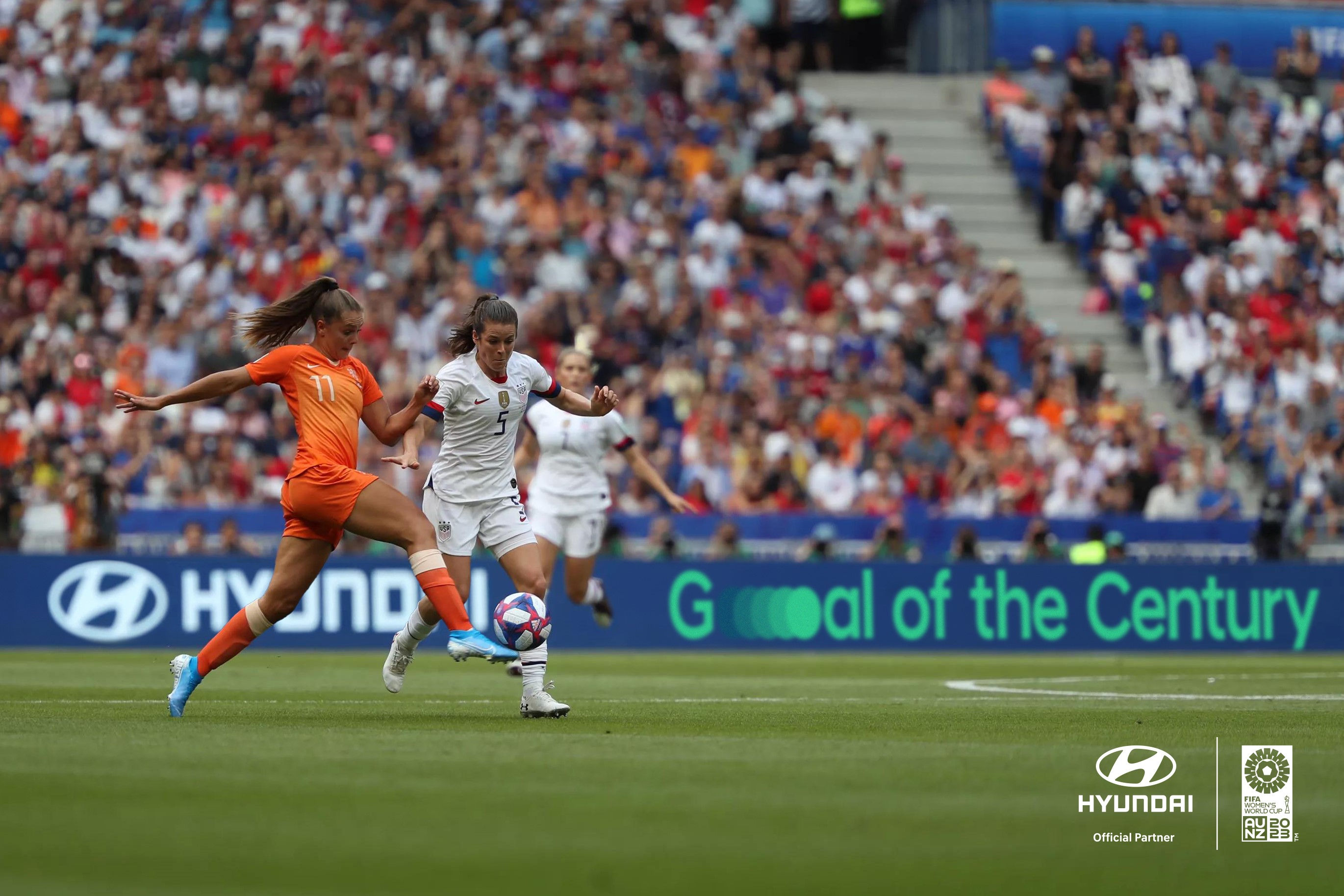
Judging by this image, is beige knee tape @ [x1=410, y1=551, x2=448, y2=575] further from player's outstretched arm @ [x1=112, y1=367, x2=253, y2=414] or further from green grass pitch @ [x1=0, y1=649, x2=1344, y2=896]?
player's outstretched arm @ [x1=112, y1=367, x2=253, y2=414]

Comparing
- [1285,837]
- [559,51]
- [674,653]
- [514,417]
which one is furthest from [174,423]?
[1285,837]

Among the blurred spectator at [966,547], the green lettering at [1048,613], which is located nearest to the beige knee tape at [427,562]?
the blurred spectator at [966,547]

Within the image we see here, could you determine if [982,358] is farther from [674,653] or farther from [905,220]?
[674,653]

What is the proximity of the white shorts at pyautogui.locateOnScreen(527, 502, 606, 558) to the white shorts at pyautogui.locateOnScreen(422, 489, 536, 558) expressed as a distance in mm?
4746

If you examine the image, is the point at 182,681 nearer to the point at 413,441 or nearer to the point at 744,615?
the point at 413,441

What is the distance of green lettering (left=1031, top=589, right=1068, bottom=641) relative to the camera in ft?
74.9

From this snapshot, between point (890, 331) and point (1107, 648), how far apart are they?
616 centimetres

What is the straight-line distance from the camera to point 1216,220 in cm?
3052

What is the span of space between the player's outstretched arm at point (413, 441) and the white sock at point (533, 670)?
4.01 feet

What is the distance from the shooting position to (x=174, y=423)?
23172mm

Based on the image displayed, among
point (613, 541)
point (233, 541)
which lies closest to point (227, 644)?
point (233, 541)

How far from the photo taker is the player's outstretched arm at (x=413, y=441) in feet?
35.8

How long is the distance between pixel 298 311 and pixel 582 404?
5.85 feet

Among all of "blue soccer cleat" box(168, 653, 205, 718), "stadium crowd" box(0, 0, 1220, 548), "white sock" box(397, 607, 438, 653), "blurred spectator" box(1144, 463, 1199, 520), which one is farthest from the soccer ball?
"blurred spectator" box(1144, 463, 1199, 520)
